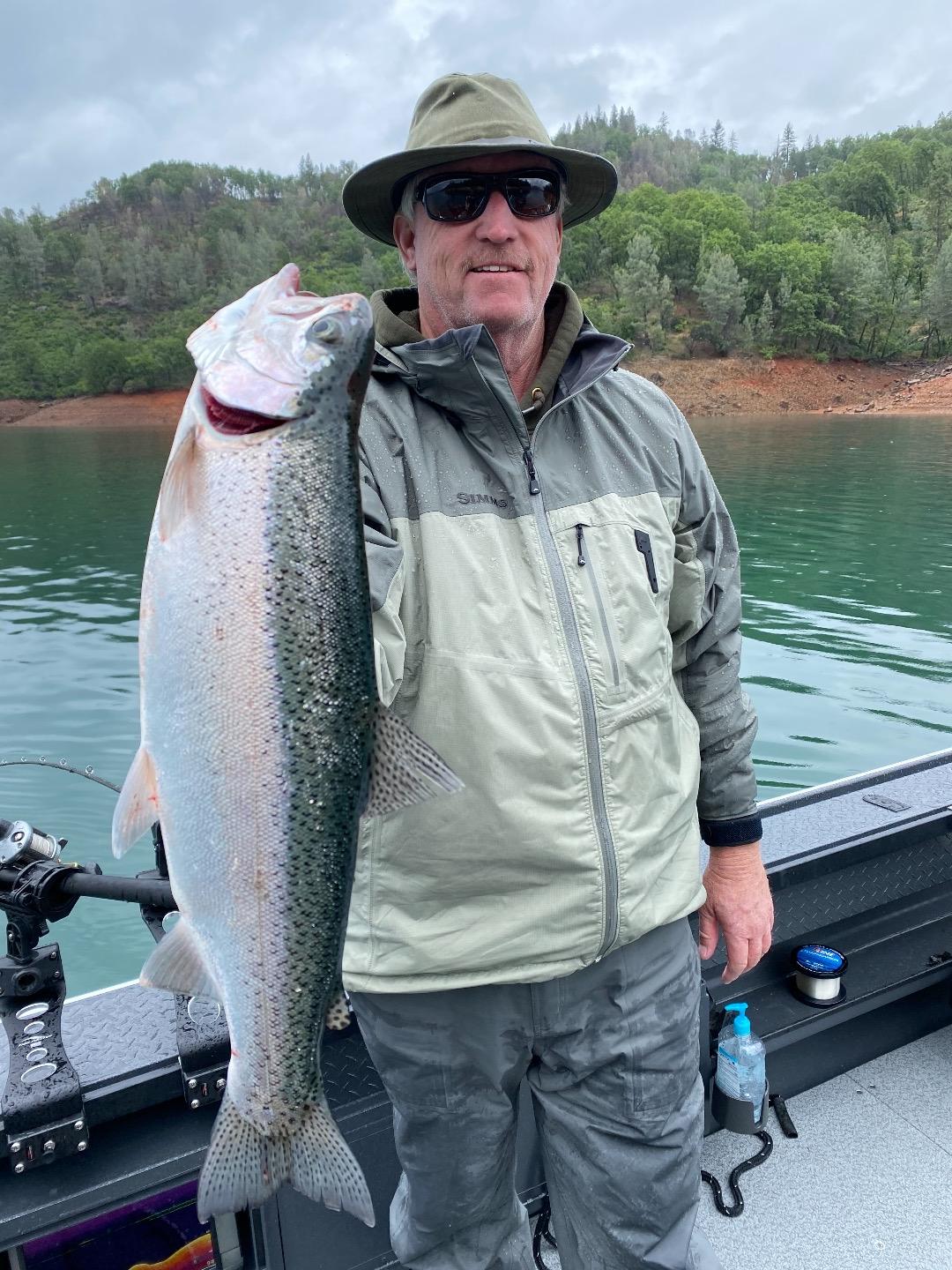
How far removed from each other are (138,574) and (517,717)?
16594mm

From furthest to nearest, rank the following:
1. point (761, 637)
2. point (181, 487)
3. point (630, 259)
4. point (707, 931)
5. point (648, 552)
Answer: point (630, 259) → point (761, 637) → point (707, 931) → point (648, 552) → point (181, 487)

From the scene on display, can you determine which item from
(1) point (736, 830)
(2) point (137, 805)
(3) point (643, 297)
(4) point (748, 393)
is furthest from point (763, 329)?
(2) point (137, 805)

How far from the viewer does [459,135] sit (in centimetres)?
198

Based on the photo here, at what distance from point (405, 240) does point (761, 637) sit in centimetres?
1112

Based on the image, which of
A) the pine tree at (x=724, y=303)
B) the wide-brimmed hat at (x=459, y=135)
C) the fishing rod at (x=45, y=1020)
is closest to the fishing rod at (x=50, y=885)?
the fishing rod at (x=45, y=1020)

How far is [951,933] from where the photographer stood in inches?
147

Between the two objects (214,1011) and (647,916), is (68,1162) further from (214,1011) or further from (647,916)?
(647,916)

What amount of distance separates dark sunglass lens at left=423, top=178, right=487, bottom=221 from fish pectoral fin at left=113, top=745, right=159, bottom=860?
1.35 m

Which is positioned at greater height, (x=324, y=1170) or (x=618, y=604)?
(x=618, y=604)

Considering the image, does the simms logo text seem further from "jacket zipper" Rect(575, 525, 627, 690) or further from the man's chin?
the man's chin

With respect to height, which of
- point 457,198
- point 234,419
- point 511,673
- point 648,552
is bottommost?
point 511,673

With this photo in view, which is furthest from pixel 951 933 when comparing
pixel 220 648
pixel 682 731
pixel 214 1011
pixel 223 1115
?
pixel 220 648

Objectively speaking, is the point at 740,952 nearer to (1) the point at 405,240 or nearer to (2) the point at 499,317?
(2) the point at 499,317

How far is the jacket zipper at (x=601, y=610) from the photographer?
6.34 feet
